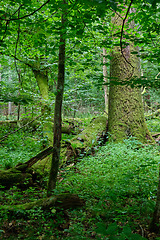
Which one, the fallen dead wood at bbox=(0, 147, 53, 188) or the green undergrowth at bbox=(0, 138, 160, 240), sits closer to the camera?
the green undergrowth at bbox=(0, 138, 160, 240)

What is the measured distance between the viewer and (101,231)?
1580 mm

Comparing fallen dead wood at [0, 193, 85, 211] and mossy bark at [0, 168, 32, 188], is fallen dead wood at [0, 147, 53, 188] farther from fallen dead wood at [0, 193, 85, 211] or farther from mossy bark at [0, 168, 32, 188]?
fallen dead wood at [0, 193, 85, 211]

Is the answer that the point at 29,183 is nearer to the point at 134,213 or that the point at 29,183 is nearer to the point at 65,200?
the point at 65,200

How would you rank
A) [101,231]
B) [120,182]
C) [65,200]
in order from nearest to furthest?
[101,231]
[65,200]
[120,182]

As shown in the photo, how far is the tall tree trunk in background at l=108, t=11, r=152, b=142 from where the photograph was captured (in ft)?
22.6

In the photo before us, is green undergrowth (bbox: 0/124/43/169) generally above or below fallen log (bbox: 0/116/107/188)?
below

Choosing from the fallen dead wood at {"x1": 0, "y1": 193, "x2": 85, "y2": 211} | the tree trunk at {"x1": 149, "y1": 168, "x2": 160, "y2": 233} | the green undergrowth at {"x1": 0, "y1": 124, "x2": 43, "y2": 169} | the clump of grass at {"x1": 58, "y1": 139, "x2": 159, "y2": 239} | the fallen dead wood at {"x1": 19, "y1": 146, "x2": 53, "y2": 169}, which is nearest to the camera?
the tree trunk at {"x1": 149, "y1": 168, "x2": 160, "y2": 233}

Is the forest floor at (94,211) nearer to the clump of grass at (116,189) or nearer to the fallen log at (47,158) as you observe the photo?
the clump of grass at (116,189)

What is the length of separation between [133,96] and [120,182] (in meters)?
4.60

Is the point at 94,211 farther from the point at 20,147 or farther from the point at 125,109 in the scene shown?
the point at 20,147

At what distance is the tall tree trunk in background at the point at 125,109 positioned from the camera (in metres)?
6.89

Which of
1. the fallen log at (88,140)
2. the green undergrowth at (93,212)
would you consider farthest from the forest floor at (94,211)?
the fallen log at (88,140)

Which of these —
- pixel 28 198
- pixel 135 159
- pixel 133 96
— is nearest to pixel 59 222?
pixel 28 198

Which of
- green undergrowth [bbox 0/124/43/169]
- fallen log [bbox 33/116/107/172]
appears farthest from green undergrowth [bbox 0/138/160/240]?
green undergrowth [bbox 0/124/43/169]
